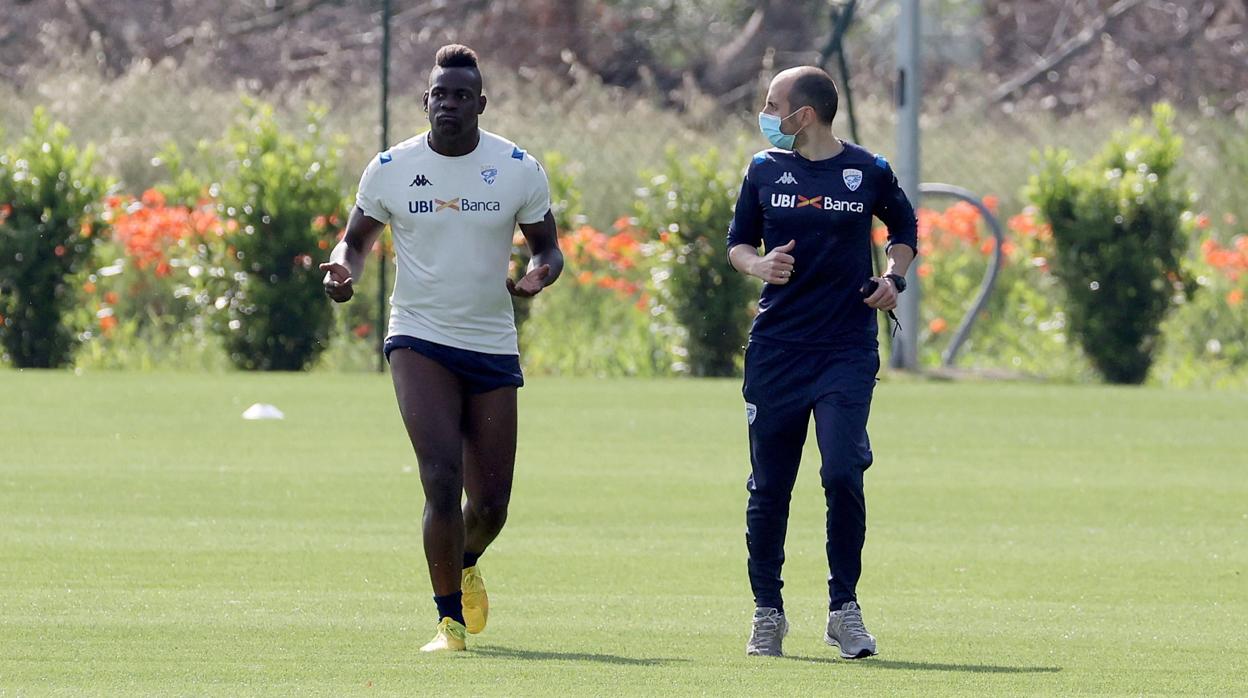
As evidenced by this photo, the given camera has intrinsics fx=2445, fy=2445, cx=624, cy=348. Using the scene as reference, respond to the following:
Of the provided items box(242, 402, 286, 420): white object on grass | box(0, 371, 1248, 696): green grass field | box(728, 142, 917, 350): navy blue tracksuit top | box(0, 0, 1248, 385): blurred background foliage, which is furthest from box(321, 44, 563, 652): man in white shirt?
box(0, 0, 1248, 385): blurred background foliage

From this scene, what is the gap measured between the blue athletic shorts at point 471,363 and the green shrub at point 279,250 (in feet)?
38.6

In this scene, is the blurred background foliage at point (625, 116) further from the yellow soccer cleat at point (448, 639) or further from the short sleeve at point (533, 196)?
the yellow soccer cleat at point (448, 639)

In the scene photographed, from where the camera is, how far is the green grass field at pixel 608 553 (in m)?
Answer: 7.05

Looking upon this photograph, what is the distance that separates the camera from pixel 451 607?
7.49m

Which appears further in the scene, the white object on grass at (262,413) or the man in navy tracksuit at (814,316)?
the white object on grass at (262,413)

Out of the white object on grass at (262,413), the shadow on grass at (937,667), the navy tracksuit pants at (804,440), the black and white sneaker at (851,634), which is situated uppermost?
the navy tracksuit pants at (804,440)

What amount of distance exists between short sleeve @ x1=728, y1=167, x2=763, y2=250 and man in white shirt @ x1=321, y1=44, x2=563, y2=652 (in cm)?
60

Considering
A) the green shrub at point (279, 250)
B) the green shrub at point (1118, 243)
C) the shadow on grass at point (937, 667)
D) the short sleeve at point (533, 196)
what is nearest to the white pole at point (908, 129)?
the green shrub at point (1118, 243)

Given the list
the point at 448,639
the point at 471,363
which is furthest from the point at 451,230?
the point at 448,639

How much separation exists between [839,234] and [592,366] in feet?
42.4

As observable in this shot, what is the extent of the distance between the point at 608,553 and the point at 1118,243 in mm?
10148

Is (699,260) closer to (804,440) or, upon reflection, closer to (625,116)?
(625,116)

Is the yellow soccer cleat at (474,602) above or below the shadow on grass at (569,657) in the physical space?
above

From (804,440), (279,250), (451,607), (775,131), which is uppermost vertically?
(775,131)
